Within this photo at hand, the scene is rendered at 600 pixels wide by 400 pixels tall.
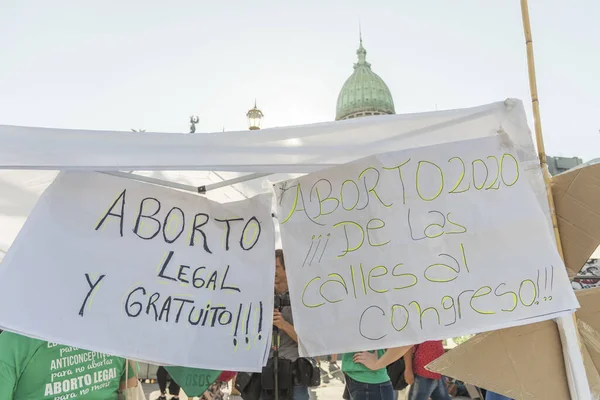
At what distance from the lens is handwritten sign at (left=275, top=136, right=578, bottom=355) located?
1.58m

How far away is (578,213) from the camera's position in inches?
68.9

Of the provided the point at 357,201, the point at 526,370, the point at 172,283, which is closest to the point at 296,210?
the point at 357,201

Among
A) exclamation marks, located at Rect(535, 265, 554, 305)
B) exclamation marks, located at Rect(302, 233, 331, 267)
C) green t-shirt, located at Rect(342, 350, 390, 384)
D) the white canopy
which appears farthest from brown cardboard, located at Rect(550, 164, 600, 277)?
green t-shirt, located at Rect(342, 350, 390, 384)

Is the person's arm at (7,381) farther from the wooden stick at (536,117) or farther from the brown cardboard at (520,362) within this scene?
the wooden stick at (536,117)

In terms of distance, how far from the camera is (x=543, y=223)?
1.61 metres

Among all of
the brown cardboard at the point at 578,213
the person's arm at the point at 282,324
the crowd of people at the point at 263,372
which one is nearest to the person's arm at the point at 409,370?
the crowd of people at the point at 263,372

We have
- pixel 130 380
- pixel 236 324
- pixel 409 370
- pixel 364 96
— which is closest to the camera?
pixel 236 324

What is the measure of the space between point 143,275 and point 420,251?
3.60 ft

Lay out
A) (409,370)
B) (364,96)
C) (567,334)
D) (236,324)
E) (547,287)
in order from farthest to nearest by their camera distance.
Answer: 1. (364,96)
2. (409,370)
3. (236,324)
4. (567,334)
5. (547,287)

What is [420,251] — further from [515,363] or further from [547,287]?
[515,363]

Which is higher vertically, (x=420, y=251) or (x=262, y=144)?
(x=262, y=144)

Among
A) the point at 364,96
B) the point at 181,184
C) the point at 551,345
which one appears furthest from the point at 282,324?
the point at 364,96

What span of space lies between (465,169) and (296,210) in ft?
2.29

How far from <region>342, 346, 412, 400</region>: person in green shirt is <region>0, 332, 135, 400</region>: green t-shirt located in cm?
142
